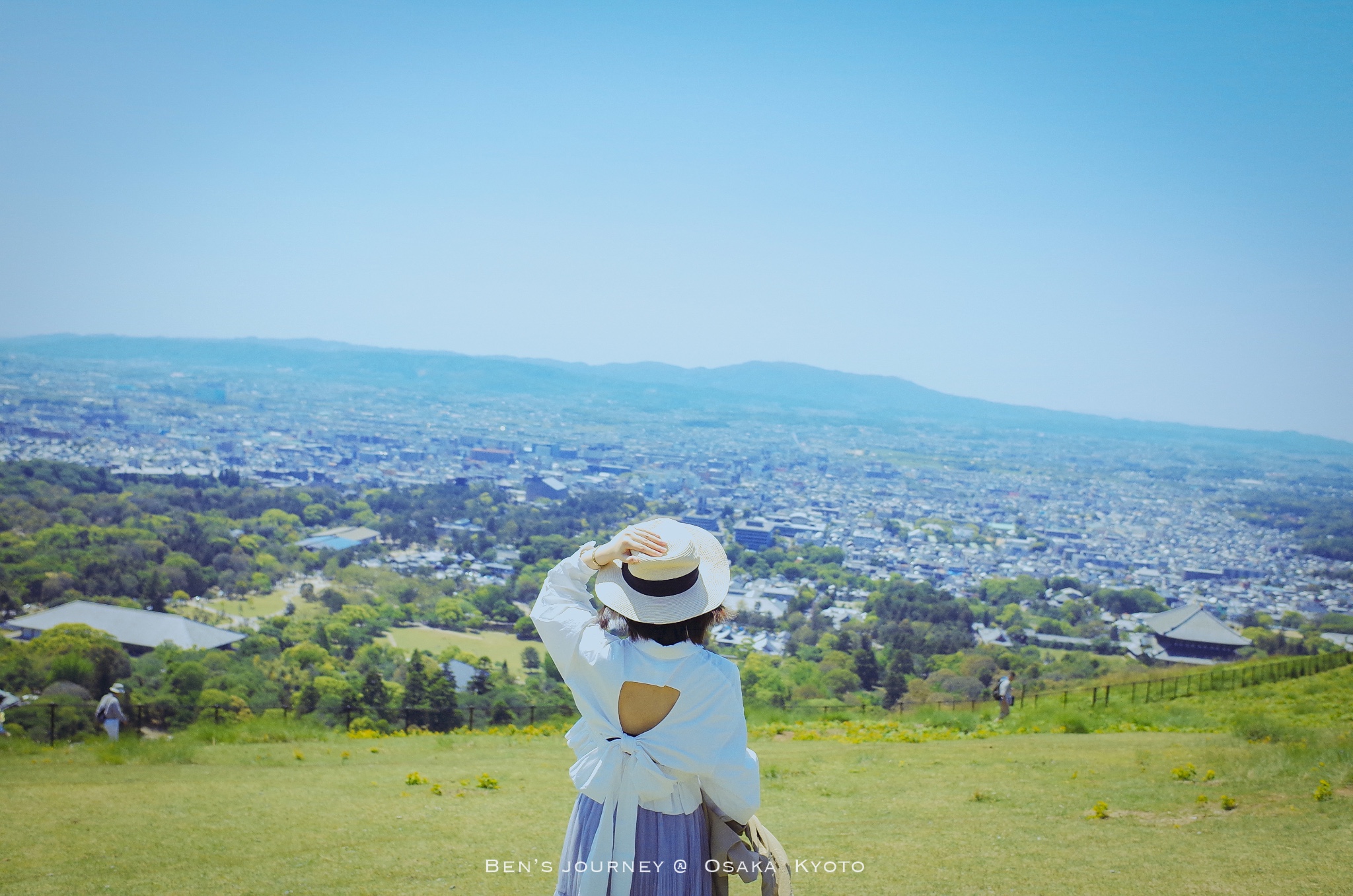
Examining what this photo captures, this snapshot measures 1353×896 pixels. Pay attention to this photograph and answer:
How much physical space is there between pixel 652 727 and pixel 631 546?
0.48m

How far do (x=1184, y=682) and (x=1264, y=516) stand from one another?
70.2 meters

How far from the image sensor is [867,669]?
29203 millimetres

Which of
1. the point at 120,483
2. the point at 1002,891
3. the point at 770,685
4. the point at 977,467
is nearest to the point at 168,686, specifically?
the point at 770,685

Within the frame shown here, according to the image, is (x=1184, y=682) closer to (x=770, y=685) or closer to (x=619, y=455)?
(x=770, y=685)

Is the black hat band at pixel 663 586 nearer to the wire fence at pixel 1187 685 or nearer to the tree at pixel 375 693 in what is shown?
the wire fence at pixel 1187 685

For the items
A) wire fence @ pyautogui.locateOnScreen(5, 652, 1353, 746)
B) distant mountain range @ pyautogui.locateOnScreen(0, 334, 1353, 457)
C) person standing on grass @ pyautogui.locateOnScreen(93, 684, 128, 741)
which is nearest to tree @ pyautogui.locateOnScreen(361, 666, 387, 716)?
wire fence @ pyautogui.locateOnScreen(5, 652, 1353, 746)

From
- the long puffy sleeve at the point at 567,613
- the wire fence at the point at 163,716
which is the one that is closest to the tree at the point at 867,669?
the wire fence at the point at 163,716

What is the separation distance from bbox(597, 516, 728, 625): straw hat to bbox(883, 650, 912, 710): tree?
2124 cm

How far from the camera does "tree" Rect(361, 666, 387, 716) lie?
19781 mm

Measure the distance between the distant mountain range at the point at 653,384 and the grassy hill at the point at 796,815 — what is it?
116800 mm

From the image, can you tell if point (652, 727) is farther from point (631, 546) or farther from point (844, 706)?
point (844, 706)

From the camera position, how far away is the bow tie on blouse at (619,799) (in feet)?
7.01

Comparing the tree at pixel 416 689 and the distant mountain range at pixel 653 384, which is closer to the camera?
the tree at pixel 416 689

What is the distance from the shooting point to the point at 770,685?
2530 cm
